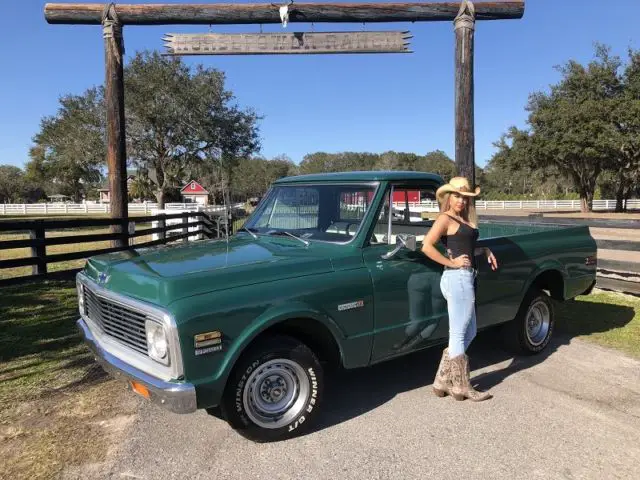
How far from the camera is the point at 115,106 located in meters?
8.97

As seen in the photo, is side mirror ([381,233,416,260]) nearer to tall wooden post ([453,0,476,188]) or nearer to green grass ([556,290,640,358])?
green grass ([556,290,640,358])

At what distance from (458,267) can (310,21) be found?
595 cm

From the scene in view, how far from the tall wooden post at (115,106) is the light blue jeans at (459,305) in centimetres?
710

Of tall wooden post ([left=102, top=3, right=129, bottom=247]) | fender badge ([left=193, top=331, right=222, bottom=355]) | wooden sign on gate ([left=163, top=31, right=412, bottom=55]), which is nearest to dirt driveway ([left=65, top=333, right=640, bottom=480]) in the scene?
fender badge ([left=193, top=331, right=222, bottom=355])

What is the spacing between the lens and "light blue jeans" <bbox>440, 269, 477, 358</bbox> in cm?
388

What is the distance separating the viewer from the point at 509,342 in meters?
5.25

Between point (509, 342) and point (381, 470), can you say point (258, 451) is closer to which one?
point (381, 470)

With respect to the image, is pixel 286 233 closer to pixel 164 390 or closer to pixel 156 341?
pixel 156 341

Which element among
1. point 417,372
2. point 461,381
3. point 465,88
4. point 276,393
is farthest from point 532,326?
point 465,88

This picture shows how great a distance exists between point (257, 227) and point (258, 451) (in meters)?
2.02

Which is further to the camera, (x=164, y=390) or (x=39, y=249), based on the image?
(x=39, y=249)

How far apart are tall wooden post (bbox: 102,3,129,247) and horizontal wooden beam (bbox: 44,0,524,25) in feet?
0.58

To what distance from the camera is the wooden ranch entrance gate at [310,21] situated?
8.00 meters

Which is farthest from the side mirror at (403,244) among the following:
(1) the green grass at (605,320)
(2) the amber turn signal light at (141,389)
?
(1) the green grass at (605,320)
